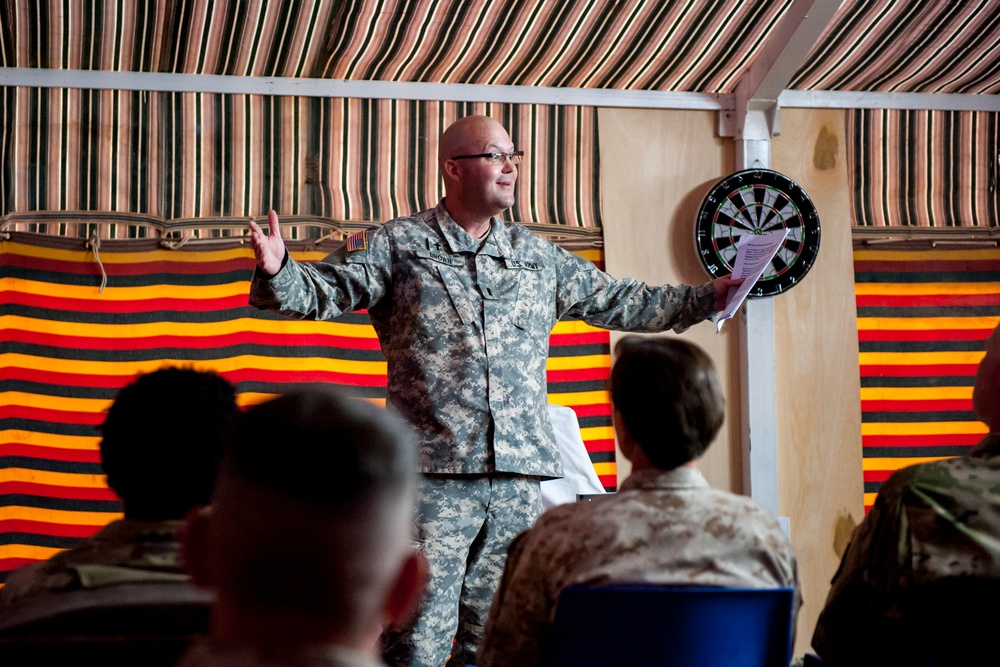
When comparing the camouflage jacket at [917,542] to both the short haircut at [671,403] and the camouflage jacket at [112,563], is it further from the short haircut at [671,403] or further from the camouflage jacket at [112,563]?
the camouflage jacket at [112,563]

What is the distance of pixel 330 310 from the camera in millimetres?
2955

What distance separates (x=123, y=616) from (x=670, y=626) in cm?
78

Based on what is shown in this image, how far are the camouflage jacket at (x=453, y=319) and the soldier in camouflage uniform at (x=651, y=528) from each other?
111 cm

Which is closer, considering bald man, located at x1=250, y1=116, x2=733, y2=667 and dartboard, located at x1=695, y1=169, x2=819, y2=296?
bald man, located at x1=250, y1=116, x2=733, y2=667

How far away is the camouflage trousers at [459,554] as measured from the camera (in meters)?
2.73

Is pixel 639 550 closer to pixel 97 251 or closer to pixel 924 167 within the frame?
pixel 97 251

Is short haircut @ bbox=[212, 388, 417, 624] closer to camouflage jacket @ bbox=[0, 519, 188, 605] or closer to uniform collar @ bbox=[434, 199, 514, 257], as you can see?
camouflage jacket @ bbox=[0, 519, 188, 605]

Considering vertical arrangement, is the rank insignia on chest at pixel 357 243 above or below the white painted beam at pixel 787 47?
below

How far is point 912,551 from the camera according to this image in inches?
67.6

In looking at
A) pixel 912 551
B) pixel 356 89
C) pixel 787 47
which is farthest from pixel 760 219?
pixel 912 551

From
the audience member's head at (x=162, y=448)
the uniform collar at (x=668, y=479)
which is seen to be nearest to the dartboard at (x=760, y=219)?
the uniform collar at (x=668, y=479)

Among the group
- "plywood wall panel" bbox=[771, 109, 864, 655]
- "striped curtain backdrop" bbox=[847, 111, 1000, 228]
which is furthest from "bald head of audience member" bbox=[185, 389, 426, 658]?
"striped curtain backdrop" bbox=[847, 111, 1000, 228]

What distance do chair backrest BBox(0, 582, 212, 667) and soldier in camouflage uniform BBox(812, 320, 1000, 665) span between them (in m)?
1.16

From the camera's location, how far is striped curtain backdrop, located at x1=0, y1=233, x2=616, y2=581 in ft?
13.5
